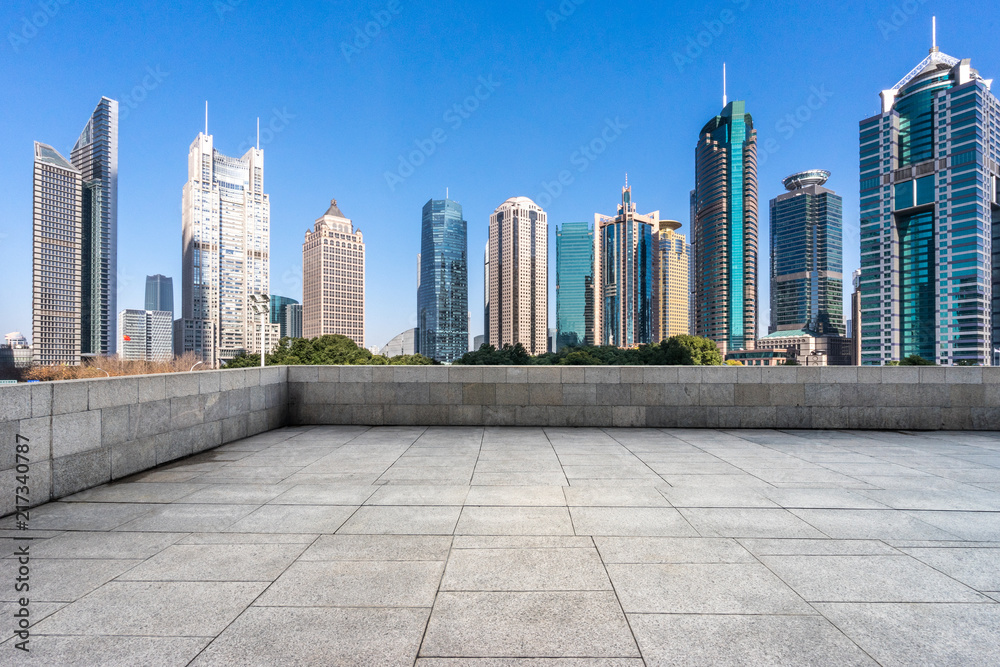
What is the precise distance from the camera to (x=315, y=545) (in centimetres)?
397

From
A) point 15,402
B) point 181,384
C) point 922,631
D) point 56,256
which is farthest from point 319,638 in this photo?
point 56,256

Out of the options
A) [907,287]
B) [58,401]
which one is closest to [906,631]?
[58,401]

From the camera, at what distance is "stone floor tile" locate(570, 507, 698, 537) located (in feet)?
13.9

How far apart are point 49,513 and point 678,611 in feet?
19.3

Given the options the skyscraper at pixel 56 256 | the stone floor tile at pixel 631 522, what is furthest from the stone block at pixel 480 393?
the skyscraper at pixel 56 256

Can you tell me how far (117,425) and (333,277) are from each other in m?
168

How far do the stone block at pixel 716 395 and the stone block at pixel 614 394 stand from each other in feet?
4.85

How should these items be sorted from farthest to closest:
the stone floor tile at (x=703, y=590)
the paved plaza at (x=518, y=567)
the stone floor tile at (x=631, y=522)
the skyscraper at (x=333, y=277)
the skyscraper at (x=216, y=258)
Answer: the skyscraper at (x=216, y=258) < the skyscraper at (x=333, y=277) < the stone floor tile at (x=631, y=522) < the stone floor tile at (x=703, y=590) < the paved plaza at (x=518, y=567)

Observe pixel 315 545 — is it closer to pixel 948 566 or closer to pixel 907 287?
pixel 948 566

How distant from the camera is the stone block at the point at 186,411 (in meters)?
7.07

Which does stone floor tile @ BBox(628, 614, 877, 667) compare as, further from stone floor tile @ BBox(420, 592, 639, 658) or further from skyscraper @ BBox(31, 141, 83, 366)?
skyscraper @ BBox(31, 141, 83, 366)

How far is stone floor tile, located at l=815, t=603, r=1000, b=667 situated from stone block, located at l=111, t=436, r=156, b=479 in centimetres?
744

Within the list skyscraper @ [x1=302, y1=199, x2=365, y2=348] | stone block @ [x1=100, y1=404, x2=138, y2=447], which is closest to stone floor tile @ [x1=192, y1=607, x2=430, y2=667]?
stone block @ [x1=100, y1=404, x2=138, y2=447]

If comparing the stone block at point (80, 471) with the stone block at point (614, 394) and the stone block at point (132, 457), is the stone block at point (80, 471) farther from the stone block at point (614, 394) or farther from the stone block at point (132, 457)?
the stone block at point (614, 394)
